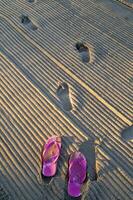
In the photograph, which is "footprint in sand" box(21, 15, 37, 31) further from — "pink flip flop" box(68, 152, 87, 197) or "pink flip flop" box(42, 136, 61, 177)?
"pink flip flop" box(68, 152, 87, 197)

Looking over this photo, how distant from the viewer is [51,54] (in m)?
11.1

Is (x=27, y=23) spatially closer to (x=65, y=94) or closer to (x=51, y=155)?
(x=65, y=94)

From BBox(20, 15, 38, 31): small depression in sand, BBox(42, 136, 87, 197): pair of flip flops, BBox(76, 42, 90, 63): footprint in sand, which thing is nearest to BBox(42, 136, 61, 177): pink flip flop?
BBox(42, 136, 87, 197): pair of flip flops

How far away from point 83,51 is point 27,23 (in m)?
2.11

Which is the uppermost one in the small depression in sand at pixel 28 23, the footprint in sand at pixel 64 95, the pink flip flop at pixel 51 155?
the small depression in sand at pixel 28 23

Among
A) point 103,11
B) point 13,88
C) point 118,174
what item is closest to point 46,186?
point 118,174

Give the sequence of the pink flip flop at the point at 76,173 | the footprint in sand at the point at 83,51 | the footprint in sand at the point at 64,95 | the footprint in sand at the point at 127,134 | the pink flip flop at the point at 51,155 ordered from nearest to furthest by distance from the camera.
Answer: the pink flip flop at the point at 76,173, the pink flip flop at the point at 51,155, the footprint in sand at the point at 127,134, the footprint in sand at the point at 64,95, the footprint in sand at the point at 83,51

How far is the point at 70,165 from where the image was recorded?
27.4 ft

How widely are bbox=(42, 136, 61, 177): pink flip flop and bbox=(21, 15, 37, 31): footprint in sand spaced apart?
4.34 meters

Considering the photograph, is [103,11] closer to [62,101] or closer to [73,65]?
[73,65]

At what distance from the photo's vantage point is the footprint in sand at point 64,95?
971 cm

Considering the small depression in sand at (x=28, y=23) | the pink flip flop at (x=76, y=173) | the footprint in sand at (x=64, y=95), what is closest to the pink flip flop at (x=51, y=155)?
the pink flip flop at (x=76, y=173)

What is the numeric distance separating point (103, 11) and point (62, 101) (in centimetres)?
429

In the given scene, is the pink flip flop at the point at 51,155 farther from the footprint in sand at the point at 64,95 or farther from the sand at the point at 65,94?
the footprint in sand at the point at 64,95
